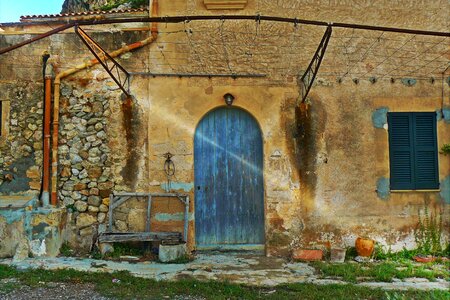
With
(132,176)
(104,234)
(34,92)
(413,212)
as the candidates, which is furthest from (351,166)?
(34,92)

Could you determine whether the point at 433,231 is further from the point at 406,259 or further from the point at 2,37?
the point at 2,37

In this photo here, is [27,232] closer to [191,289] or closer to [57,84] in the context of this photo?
[57,84]

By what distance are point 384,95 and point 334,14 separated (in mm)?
1849

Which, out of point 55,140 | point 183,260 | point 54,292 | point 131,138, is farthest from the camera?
point 131,138

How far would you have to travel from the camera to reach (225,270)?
6.38 m

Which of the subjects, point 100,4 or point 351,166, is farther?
point 100,4

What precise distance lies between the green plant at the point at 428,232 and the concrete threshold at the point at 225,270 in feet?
4.72

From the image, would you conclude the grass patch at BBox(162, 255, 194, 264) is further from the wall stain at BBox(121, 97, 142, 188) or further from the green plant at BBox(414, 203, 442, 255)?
the green plant at BBox(414, 203, 442, 255)

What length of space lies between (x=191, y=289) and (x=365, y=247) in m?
3.53

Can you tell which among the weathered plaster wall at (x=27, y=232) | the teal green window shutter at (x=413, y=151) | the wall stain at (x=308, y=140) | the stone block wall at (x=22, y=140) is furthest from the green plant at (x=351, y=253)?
the stone block wall at (x=22, y=140)

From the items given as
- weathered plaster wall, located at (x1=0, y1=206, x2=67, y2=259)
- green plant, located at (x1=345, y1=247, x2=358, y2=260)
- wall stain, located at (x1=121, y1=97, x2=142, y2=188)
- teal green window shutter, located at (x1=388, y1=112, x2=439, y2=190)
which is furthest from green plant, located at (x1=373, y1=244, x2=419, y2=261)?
weathered plaster wall, located at (x1=0, y1=206, x2=67, y2=259)

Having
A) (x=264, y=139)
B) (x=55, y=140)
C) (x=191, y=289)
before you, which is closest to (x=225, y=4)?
(x=264, y=139)

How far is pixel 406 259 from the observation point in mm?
7312

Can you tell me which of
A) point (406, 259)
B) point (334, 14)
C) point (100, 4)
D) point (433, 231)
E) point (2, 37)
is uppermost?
point (100, 4)
